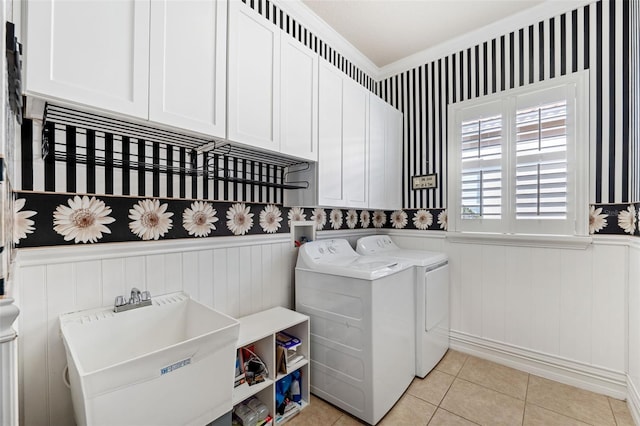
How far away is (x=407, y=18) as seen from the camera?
2.30 metres

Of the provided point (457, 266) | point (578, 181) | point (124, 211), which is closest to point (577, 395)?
point (457, 266)

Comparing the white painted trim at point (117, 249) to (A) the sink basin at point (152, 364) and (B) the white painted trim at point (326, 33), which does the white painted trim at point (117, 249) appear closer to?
(A) the sink basin at point (152, 364)

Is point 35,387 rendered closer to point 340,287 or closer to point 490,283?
point 340,287

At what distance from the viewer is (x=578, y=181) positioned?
2.08 m

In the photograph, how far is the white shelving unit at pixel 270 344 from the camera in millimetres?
1566

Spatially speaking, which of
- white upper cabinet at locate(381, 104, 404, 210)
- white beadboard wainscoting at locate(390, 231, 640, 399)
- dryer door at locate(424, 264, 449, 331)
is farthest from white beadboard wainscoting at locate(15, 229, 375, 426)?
white beadboard wainscoting at locate(390, 231, 640, 399)

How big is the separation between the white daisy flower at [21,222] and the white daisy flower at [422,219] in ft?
9.17

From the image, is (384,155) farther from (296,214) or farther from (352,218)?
(296,214)

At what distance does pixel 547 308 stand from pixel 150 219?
2868 millimetres

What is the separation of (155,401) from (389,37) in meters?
3.00

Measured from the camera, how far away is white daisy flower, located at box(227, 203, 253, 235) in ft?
6.00

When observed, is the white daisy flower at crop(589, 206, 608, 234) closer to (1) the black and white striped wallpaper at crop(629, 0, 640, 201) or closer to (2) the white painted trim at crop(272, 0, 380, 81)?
(1) the black and white striped wallpaper at crop(629, 0, 640, 201)

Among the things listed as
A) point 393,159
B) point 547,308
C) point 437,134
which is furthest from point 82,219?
point 547,308

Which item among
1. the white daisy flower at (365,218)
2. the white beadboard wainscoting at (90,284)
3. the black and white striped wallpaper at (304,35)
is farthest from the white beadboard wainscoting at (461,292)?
the black and white striped wallpaper at (304,35)
